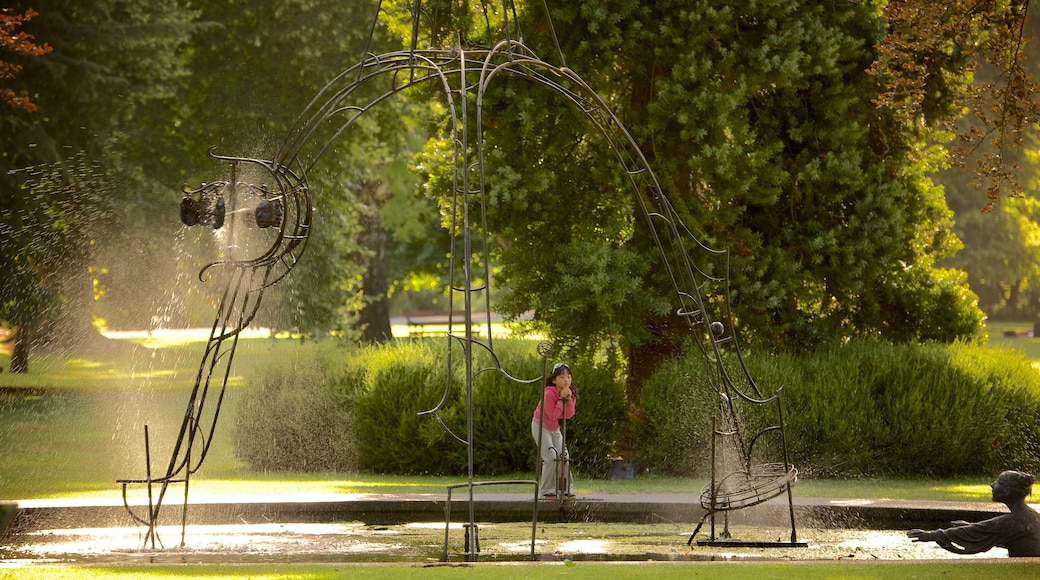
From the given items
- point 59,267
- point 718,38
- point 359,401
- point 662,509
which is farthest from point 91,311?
point 662,509

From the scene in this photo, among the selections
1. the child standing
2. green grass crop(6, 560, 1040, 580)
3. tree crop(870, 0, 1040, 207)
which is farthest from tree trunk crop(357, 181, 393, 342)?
green grass crop(6, 560, 1040, 580)

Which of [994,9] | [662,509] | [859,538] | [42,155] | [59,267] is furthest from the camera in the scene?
[59,267]

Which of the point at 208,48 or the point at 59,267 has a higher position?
the point at 208,48

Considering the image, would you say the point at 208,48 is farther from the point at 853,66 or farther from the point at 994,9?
the point at 994,9

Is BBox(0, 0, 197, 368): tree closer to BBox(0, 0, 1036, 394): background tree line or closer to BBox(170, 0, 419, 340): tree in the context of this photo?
BBox(170, 0, 419, 340): tree

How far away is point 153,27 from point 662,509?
1603cm

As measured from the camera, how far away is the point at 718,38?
55.4 ft

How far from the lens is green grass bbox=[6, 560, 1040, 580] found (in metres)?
7.63

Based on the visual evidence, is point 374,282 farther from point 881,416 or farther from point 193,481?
point 881,416

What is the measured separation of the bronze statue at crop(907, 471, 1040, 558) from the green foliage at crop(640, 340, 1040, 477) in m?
6.85

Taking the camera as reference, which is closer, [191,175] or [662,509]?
[662,509]

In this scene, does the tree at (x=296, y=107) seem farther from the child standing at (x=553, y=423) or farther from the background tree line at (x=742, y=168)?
the child standing at (x=553, y=423)

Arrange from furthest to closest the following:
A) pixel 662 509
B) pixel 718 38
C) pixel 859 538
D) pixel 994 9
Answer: pixel 718 38 < pixel 994 9 < pixel 662 509 < pixel 859 538

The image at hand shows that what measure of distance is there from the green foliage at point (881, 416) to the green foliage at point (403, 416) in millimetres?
Result: 872
